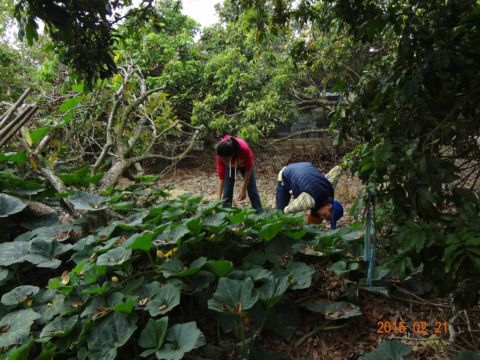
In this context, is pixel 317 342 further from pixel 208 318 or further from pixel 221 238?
pixel 221 238

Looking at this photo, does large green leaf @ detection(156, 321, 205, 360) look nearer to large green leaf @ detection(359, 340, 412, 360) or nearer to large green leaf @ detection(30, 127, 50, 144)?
large green leaf @ detection(359, 340, 412, 360)

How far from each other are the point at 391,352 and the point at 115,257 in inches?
66.3

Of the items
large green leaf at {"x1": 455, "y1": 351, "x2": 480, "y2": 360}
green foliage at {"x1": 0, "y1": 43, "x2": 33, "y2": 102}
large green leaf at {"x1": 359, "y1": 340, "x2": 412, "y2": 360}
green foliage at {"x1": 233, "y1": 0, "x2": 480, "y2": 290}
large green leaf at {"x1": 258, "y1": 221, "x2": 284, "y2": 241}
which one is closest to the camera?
green foliage at {"x1": 233, "y1": 0, "x2": 480, "y2": 290}

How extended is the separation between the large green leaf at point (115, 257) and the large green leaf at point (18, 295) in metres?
0.57

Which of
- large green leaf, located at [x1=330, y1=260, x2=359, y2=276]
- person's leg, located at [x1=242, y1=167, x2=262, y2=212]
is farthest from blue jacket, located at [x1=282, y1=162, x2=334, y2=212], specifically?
large green leaf, located at [x1=330, y1=260, x2=359, y2=276]

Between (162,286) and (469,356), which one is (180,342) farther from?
(469,356)

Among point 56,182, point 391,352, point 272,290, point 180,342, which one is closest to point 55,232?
point 56,182

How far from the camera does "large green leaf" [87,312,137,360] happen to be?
1.96 meters

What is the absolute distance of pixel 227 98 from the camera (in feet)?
28.0

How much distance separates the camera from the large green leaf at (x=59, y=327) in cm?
211

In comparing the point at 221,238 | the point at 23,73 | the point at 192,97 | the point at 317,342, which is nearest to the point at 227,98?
the point at 192,97

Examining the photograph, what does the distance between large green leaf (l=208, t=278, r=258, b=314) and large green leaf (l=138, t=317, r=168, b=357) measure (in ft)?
0.87

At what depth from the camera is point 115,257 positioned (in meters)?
2.41

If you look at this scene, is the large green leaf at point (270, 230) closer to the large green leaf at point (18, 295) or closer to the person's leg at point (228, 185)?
the large green leaf at point (18, 295)
